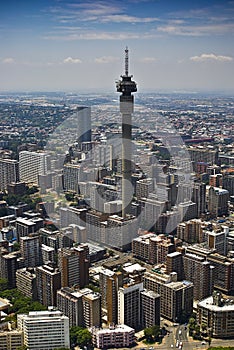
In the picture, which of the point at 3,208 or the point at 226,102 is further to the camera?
the point at 226,102

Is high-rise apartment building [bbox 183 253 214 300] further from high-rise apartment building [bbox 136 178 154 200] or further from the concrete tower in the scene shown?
high-rise apartment building [bbox 136 178 154 200]

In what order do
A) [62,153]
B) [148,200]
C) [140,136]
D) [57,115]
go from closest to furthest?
[148,200], [62,153], [140,136], [57,115]

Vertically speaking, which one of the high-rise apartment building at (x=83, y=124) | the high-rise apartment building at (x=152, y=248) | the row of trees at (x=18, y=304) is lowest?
the row of trees at (x=18, y=304)

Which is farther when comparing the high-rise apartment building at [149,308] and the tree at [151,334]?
the high-rise apartment building at [149,308]

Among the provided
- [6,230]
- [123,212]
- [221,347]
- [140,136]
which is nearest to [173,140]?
[140,136]

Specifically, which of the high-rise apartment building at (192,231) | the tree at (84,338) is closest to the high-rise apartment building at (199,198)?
the high-rise apartment building at (192,231)

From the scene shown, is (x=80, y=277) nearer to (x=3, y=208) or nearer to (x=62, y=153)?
(x=3, y=208)

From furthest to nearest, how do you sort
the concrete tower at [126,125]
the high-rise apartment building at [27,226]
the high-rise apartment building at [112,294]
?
the high-rise apartment building at [27,226] → the concrete tower at [126,125] → the high-rise apartment building at [112,294]

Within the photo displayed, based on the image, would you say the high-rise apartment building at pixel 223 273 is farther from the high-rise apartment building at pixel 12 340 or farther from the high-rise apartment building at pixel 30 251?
the high-rise apartment building at pixel 12 340
